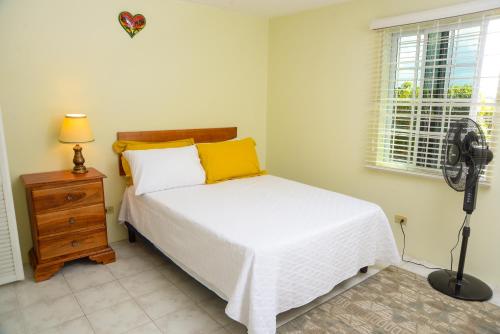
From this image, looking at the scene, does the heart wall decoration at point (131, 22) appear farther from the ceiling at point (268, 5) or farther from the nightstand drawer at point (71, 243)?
the nightstand drawer at point (71, 243)

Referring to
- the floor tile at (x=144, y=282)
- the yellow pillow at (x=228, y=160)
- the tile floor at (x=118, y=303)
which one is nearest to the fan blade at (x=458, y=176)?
the tile floor at (x=118, y=303)

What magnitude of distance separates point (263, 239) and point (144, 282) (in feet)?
3.80

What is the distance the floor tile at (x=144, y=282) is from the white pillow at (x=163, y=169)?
0.65 meters

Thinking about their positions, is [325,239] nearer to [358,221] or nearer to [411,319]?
[358,221]

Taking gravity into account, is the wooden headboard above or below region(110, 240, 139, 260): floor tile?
above

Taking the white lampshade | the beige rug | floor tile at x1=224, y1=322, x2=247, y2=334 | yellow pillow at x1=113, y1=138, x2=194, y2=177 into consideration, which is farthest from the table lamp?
the beige rug

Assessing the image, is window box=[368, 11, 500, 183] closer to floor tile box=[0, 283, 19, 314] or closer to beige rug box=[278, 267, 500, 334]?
beige rug box=[278, 267, 500, 334]

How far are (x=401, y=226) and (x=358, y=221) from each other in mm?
952

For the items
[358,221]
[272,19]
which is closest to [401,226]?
[358,221]

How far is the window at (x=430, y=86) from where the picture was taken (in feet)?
7.93

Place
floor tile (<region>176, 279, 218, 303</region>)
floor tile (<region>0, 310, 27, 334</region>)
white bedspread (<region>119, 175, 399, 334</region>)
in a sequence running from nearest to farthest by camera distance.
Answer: white bedspread (<region>119, 175, 399, 334</region>), floor tile (<region>0, 310, 27, 334</region>), floor tile (<region>176, 279, 218, 303</region>)

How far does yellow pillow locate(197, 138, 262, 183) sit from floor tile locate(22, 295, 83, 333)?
142 centimetres

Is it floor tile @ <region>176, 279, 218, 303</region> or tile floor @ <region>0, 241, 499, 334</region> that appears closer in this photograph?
tile floor @ <region>0, 241, 499, 334</region>

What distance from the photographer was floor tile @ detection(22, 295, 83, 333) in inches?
79.4
